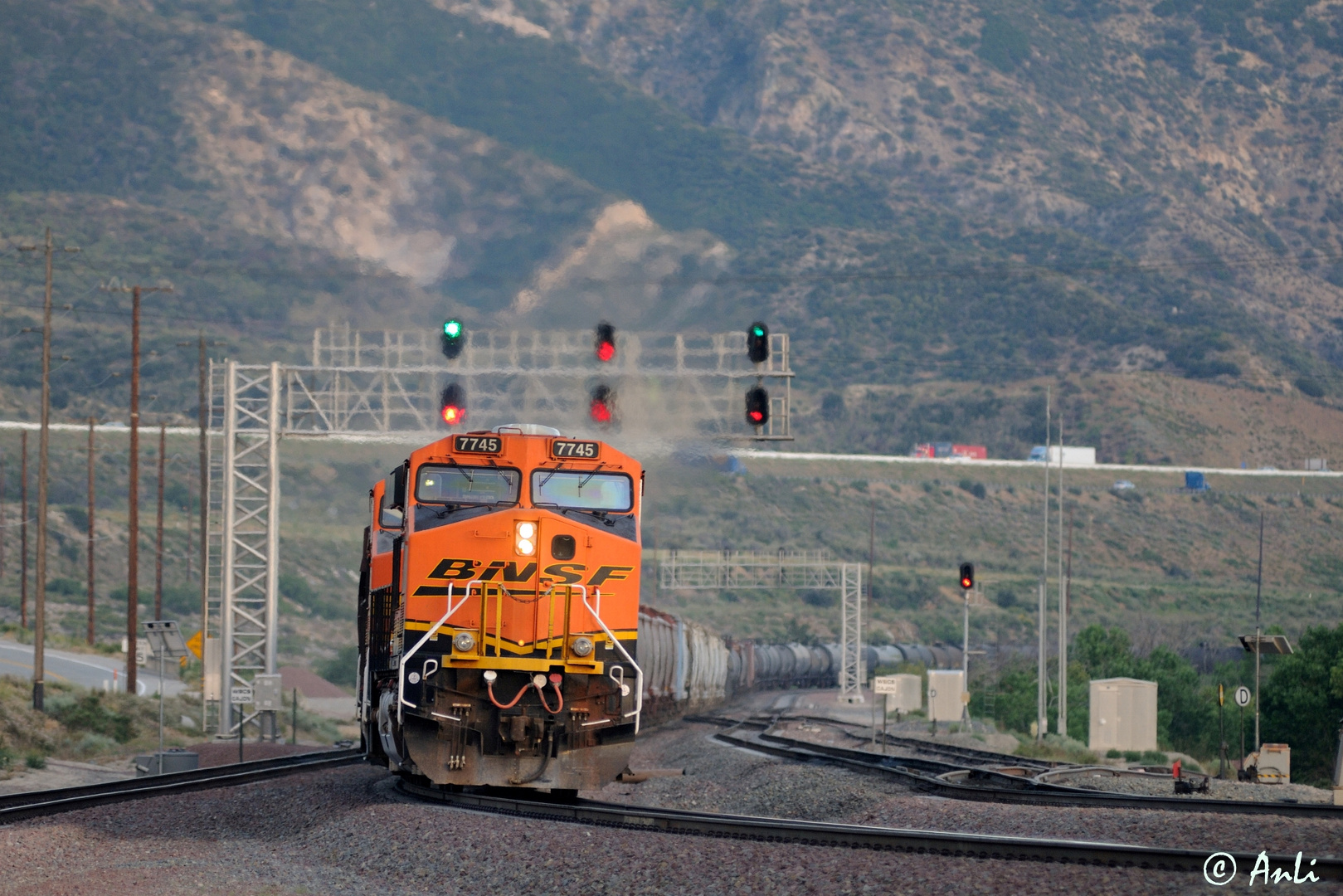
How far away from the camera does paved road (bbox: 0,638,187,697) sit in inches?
2466

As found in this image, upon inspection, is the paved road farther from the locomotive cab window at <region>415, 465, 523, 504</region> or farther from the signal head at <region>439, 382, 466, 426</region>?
the locomotive cab window at <region>415, 465, 523, 504</region>

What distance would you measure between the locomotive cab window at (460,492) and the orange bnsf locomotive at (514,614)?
1cm

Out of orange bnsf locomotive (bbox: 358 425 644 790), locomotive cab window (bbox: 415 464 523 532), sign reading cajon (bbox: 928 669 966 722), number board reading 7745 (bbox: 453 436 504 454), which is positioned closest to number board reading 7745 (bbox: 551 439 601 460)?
orange bnsf locomotive (bbox: 358 425 644 790)

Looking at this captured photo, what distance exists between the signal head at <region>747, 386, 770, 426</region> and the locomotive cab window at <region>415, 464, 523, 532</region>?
596 inches

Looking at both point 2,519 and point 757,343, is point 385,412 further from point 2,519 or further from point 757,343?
point 2,519

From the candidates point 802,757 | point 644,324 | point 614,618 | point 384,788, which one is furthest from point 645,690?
point 644,324

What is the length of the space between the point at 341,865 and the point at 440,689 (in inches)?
109

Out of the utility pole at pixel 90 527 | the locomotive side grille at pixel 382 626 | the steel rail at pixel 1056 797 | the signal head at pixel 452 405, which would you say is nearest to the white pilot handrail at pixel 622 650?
the locomotive side grille at pixel 382 626

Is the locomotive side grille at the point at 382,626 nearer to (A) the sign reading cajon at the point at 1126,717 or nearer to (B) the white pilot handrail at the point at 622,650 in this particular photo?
(B) the white pilot handrail at the point at 622,650

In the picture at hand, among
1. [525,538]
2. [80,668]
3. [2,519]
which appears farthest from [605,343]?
[2,519]

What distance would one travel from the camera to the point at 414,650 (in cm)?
1903

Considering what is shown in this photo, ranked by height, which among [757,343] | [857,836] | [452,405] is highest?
[757,343]

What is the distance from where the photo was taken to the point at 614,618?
20.1m

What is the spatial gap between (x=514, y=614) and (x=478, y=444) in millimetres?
2246
